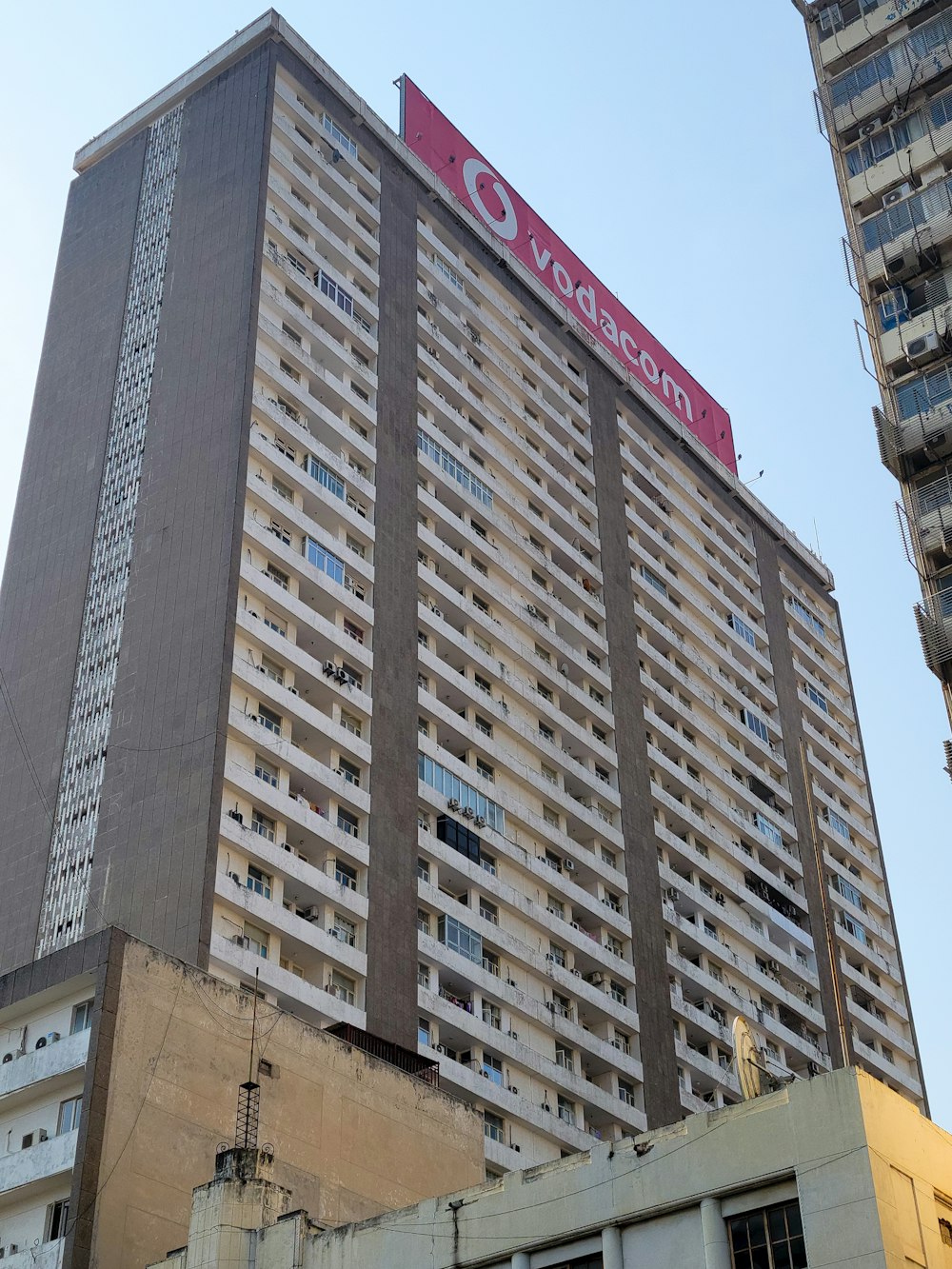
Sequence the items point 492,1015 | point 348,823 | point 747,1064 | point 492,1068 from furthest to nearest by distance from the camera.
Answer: point 492,1015 → point 492,1068 → point 348,823 → point 747,1064

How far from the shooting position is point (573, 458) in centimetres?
9356

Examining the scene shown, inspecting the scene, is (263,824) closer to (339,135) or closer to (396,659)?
(396,659)

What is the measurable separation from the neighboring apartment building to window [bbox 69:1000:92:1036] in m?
0.07

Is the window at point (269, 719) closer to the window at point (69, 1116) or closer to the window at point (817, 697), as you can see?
the window at point (69, 1116)

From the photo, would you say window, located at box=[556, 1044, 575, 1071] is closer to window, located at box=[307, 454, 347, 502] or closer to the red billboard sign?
window, located at box=[307, 454, 347, 502]

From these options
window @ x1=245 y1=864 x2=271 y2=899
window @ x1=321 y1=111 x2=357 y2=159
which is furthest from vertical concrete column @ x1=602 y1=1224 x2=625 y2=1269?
window @ x1=321 y1=111 x2=357 y2=159

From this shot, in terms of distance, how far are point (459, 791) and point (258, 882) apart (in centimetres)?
1405

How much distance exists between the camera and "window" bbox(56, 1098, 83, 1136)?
141 feet

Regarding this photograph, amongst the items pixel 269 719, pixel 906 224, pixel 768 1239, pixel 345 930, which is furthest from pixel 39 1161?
pixel 906 224

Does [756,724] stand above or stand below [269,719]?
above

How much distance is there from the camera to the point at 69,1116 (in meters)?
43.4

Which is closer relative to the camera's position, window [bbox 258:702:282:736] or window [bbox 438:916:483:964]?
window [bbox 258:702:282:736]

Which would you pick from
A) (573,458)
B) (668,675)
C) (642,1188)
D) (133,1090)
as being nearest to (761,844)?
(668,675)

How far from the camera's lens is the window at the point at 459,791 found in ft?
230
